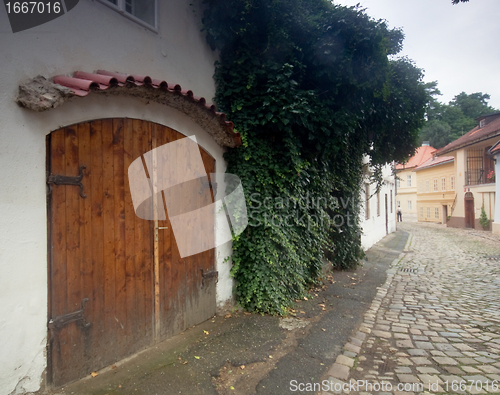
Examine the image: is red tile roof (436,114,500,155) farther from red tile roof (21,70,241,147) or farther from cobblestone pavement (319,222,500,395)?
red tile roof (21,70,241,147)

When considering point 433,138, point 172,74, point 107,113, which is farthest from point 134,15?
point 433,138

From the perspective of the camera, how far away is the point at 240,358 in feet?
11.6

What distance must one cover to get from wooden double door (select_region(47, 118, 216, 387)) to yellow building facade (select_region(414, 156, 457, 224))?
30.2 metres

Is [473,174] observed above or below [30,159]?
above

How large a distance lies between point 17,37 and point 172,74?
1.84 meters

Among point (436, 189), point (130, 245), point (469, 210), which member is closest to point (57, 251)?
point (130, 245)

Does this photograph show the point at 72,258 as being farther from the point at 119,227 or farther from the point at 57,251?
the point at 119,227

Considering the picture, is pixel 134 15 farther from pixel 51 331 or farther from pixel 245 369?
pixel 245 369

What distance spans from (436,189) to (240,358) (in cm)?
3380

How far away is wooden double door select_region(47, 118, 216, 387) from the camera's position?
2762 mm

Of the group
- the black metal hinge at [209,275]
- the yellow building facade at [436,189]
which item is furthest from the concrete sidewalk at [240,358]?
the yellow building facade at [436,189]

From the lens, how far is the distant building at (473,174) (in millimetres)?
22859

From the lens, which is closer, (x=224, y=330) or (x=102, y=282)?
(x=102, y=282)

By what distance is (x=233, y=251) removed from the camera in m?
4.88
